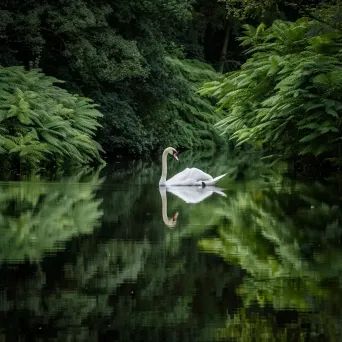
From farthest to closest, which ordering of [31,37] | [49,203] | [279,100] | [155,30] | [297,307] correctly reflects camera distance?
[155,30] → [31,37] → [279,100] → [49,203] → [297,307]

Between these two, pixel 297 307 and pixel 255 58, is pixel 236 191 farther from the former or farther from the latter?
pixel 297 307

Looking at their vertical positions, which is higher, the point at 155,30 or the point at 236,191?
the point at 155,30

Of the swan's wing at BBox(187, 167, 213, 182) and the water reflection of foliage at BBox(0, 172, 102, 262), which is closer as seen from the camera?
the water reflection of foliage at BBox(0, 172, 102, 262)

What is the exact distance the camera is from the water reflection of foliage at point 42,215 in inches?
374

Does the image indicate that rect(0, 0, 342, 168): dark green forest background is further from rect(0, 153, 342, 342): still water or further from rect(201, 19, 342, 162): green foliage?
rect(0, 153, 342, 342): still water

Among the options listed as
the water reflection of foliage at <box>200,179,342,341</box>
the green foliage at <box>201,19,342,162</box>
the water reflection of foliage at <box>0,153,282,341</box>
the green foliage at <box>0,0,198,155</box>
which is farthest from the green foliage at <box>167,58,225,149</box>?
the water reflection of foliage at <box>0,153,282,341</box>

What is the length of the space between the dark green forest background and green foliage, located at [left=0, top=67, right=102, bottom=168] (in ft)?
0.12

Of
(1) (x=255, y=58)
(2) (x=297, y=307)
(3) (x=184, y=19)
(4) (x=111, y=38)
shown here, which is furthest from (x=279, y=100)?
(2) (x=297, y=307)

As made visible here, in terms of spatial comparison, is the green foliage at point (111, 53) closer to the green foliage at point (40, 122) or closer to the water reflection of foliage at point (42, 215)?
the green foliage at point (40, 122)

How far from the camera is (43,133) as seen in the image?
2611 centimetres

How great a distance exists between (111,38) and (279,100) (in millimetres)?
10526

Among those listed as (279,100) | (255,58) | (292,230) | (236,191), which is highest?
(255,58)

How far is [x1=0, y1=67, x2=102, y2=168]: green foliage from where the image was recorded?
24625mm

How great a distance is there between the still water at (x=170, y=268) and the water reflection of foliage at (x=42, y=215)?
16 mm
